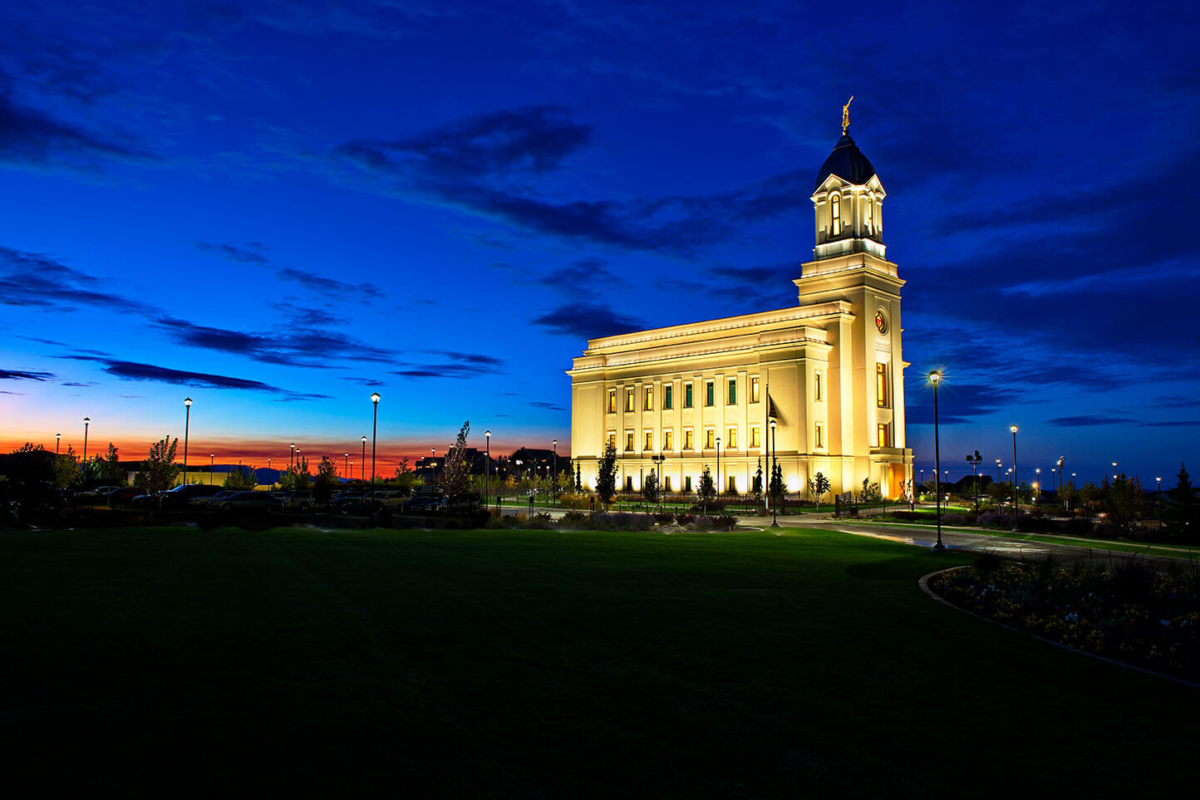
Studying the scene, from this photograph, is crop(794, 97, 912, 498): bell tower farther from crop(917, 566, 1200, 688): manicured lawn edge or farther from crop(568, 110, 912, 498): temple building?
crop(917, 566, 1200, 688): manicured lawn edge

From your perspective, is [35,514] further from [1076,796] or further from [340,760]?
[1076,796]

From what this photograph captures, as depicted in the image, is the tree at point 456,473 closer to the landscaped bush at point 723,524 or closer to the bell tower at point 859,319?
the landscaped bush at point 723,524

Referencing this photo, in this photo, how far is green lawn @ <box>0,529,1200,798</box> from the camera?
6.37 meters

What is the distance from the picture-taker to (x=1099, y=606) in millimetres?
13812

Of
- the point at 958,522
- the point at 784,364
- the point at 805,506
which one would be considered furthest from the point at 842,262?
the point at 958,522

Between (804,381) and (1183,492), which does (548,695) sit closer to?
(1183,492)

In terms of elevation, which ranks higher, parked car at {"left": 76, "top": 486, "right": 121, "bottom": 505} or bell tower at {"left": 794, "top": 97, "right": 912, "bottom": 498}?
bell tower at {"left": 794, "top": 97, "right": 912, "bottom": 498}

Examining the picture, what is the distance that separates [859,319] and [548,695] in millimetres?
78502

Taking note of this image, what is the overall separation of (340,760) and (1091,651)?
9947mm

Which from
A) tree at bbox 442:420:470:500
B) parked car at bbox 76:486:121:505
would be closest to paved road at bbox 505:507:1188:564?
tree at bbox 442:420:470:500

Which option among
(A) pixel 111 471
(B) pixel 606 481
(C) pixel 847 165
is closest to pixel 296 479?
(A) pixel 111 471

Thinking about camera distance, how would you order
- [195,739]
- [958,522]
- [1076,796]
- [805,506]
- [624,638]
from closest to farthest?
[1076,796] < [195,739] < [624,638] < [958,522] < [805,506]

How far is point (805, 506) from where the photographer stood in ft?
222

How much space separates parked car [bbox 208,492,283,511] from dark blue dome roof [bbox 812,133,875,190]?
2556 inches
